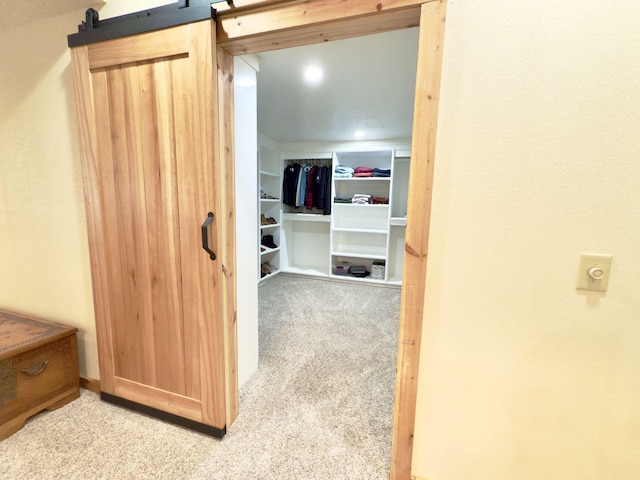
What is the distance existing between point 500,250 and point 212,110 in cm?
123

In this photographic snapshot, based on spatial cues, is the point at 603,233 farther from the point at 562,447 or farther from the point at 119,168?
the point at 119,168

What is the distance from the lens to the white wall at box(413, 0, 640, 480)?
0.79 m

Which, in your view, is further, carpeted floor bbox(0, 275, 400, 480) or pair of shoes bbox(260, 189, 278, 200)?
pair of shoes bbox(260, 189, 278, 200)

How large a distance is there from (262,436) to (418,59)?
179cm

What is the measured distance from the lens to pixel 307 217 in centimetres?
440

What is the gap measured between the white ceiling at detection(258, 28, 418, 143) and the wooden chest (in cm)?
205

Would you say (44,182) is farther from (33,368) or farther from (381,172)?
(381,172)

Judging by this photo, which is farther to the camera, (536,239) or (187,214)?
(187,214)

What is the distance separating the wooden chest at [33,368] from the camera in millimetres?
1338

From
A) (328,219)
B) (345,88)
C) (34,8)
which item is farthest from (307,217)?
(34,8)

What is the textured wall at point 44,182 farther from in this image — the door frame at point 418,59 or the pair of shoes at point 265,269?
the pair of shoes at point 265,269

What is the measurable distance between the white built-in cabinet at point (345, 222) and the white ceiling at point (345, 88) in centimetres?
65

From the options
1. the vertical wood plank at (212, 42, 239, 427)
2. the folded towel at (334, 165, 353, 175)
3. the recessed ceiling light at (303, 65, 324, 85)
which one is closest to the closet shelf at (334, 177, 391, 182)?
the folded towel at (334, 165, 353, 175)

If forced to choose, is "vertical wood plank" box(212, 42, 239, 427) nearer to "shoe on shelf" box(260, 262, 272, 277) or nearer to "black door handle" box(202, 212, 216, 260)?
"black door handle" box(202, 212, 216, 260)
